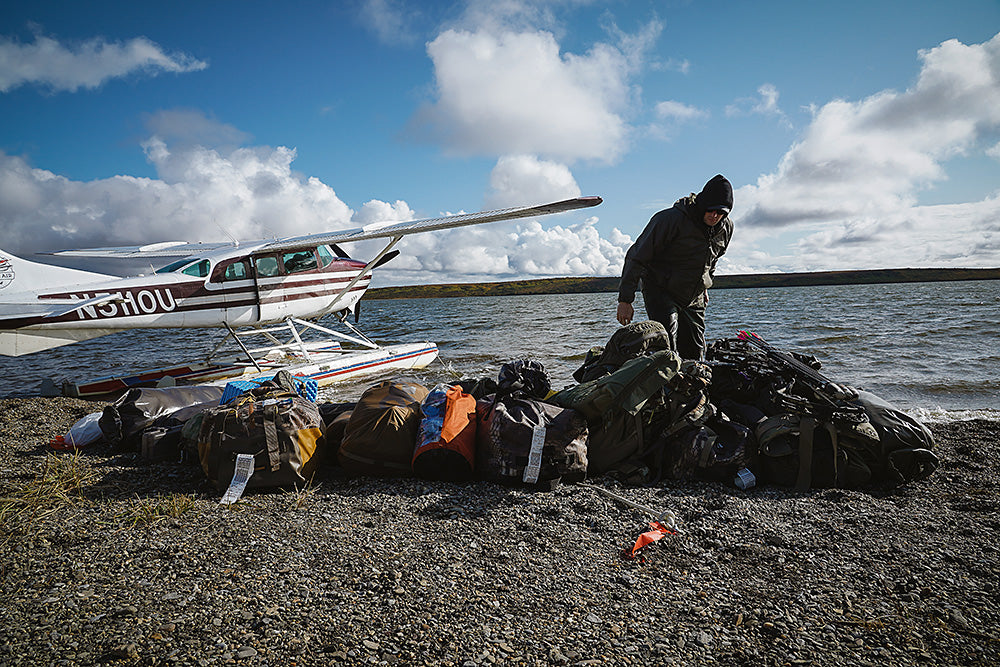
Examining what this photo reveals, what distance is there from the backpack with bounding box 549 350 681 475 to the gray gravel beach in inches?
13.7

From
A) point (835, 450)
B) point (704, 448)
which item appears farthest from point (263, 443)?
point (835, 450)

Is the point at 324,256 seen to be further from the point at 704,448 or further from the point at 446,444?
the point at 704,448

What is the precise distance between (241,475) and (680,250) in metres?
4.74

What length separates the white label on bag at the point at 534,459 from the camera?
3572mm

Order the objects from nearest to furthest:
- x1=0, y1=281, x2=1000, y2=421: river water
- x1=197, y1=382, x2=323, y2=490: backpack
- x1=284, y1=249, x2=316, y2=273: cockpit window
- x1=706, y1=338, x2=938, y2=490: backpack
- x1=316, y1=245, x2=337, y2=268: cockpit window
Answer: x1=197, y1=382, x2=323, y2=490: backpack → x1=706, y1=338, x2=938, y2=490: backpack → x1=0, y1=281, x2=1000, y2=421: river water → x1=284, y1=249, x2=316, y2=273: cockpit window → x1=316, y1=245, x2=337, y2=268: cockpit window

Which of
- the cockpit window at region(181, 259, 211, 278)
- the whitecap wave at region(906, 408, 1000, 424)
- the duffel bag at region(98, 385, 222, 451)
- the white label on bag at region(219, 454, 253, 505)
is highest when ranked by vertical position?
the cockpit window at region(181, 259, 211, 278)

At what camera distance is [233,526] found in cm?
300

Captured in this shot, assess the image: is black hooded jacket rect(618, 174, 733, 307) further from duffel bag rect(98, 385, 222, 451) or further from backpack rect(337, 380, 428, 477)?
duffel bag rect(98, 385, 222, 451)

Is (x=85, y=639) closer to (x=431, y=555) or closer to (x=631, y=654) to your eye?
(x=431, y=555)

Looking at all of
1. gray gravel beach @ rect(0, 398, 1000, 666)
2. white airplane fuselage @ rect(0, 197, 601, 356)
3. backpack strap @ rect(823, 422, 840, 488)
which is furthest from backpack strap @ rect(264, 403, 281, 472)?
white airplane fuselage @ rect(0, 197, 601, 356)

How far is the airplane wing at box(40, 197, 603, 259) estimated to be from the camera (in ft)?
26.7

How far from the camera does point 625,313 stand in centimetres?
514

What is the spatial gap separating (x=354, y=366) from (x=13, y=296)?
5530 millimetres

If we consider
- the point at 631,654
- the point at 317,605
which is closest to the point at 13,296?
the point at 317,605
